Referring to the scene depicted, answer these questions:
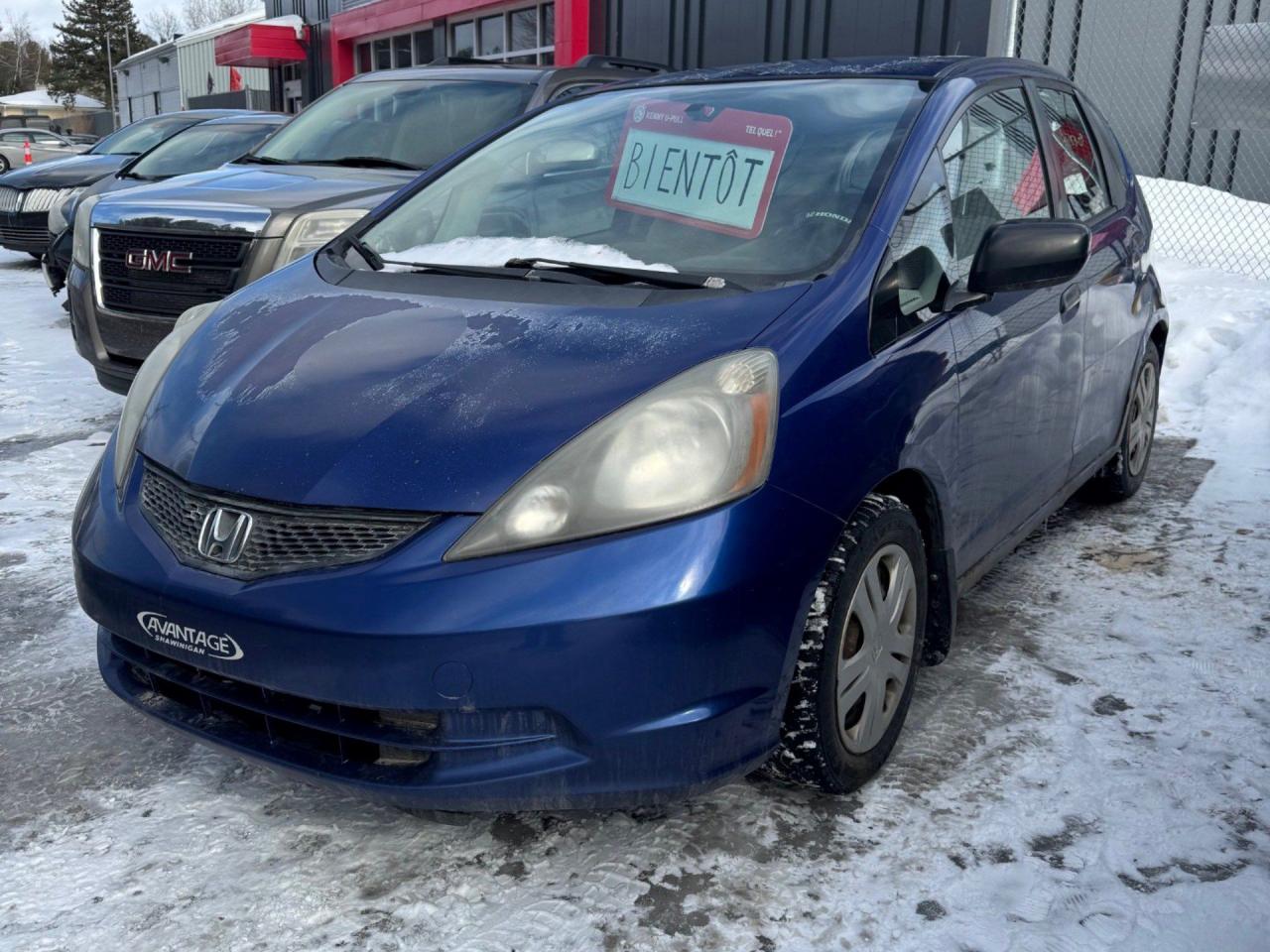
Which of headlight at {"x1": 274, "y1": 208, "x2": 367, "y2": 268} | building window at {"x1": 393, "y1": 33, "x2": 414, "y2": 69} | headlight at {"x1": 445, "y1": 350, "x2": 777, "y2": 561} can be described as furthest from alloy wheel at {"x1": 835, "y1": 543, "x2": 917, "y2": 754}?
building window at {"x1": 393, "y1": 33, "x2": 414, "y2": 69}

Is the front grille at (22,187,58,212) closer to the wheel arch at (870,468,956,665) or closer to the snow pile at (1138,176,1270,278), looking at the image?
the snow pile at (1138,176,1270,278)

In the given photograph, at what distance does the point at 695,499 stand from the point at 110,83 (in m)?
93.4

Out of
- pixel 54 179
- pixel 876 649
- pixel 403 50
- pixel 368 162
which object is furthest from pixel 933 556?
pixel 403 50

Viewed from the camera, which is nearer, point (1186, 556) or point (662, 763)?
point (662, 763)

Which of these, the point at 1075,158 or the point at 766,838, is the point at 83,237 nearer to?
the point at 1075,158

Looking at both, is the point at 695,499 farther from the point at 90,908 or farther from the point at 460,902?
the point at 90,908

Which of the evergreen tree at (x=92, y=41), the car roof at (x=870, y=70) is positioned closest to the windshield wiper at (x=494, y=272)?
the car roof at (x=870, y=70)

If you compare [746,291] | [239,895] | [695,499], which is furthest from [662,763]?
[746,291]

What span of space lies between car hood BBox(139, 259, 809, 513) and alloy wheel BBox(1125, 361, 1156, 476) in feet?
8.31

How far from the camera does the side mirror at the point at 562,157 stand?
130 inches

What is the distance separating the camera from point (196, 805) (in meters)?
2.56

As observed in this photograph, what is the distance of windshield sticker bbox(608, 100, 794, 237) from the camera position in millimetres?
2904

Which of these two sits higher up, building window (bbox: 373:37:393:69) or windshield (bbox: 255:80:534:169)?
building window (bbox: 373:37:393:69)

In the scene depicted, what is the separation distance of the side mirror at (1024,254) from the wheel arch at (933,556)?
50cm
